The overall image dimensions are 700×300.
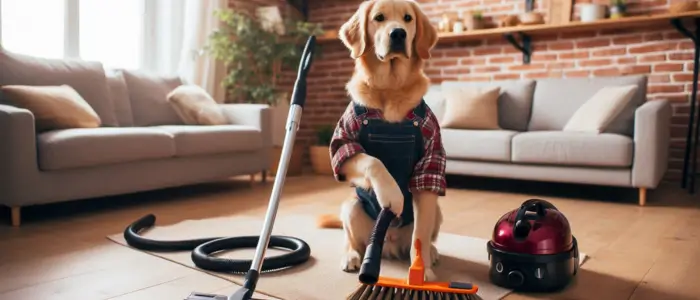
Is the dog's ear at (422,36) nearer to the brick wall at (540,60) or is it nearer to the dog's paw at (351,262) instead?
the dog's paw at (351,262)

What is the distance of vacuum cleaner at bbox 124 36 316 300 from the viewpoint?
131 cm

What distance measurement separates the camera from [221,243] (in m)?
1.95

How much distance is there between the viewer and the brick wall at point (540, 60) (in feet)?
12.6

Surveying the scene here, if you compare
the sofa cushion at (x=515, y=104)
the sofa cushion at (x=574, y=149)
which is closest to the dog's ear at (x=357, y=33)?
the sofa cushion at (x=574, y=149)

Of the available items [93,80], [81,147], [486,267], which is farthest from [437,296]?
[93,80]

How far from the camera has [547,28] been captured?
13.3ft

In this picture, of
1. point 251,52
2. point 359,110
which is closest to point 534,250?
point 359,110

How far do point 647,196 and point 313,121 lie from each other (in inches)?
123

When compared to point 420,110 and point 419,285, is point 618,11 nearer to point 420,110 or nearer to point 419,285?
point 420,110

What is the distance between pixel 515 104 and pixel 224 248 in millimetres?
2731

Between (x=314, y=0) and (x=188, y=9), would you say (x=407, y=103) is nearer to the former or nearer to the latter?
(x=188, y=9)

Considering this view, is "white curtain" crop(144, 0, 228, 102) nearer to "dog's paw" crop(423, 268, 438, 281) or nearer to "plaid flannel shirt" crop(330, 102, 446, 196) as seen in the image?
"plaid flannel shirt" crop(330, 102, 446, 196)

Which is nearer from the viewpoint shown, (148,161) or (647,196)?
(148,161)

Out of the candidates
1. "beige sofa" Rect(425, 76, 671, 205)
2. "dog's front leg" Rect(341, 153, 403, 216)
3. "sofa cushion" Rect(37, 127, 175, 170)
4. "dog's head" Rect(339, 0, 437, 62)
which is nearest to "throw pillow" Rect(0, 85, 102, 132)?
"sofa cushion" Rect(37, 127, 175, 170)
